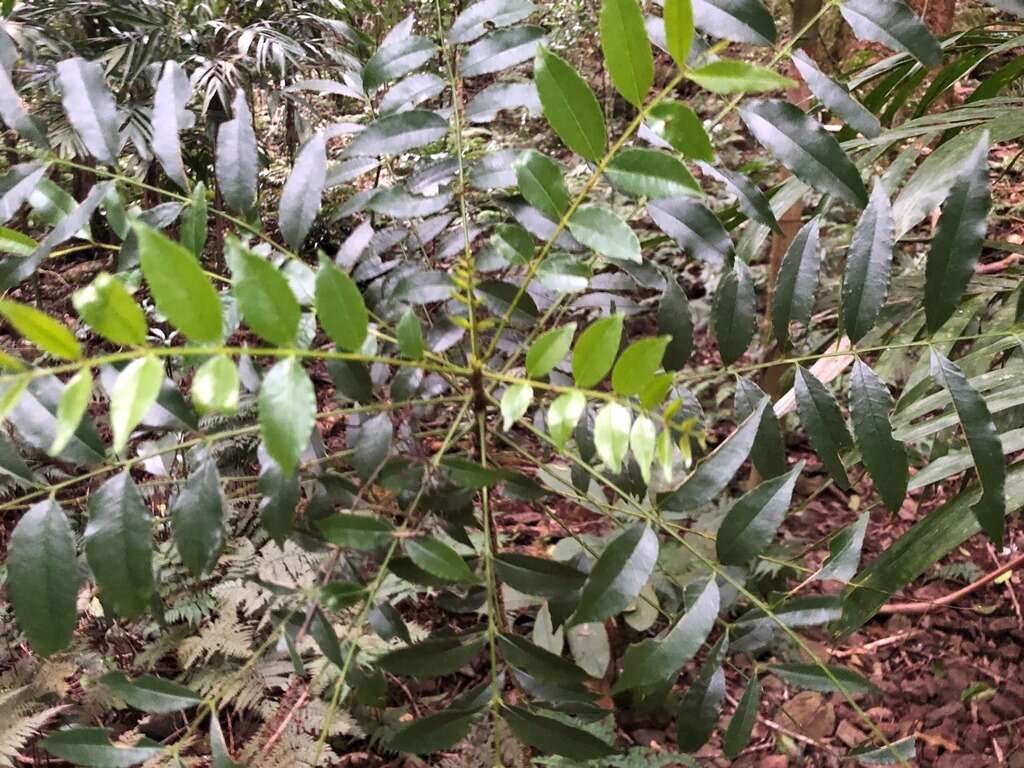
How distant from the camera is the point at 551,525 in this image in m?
1.90

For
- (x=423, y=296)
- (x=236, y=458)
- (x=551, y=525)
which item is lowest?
(x=551, y=525)

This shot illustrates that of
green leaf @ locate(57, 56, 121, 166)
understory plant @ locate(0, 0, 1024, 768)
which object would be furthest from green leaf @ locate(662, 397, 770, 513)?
green leaf @ locate(57, 56, 121, 166)

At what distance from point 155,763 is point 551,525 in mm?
1025

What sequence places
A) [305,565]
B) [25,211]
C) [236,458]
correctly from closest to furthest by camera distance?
[305,565]
[236,458]
[25,211]

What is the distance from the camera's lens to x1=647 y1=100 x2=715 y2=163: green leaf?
1.41ft

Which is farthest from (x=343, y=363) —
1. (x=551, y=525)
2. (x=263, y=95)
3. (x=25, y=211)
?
(x=263, y=95)

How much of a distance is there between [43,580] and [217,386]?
225 mm

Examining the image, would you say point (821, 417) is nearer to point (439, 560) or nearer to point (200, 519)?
point (439, 560)

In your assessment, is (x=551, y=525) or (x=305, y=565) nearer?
(x=305, y=565)

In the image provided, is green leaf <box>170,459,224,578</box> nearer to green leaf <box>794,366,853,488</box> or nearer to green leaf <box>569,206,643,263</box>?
green leaf <box>569,206,643,263</box>

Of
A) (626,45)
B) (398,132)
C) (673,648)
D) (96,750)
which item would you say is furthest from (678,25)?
(96,750)

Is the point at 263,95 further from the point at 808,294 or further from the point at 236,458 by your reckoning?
the point at 808,294

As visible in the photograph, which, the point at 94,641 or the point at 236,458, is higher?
the point at 236,458

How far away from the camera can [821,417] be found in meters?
0.57
